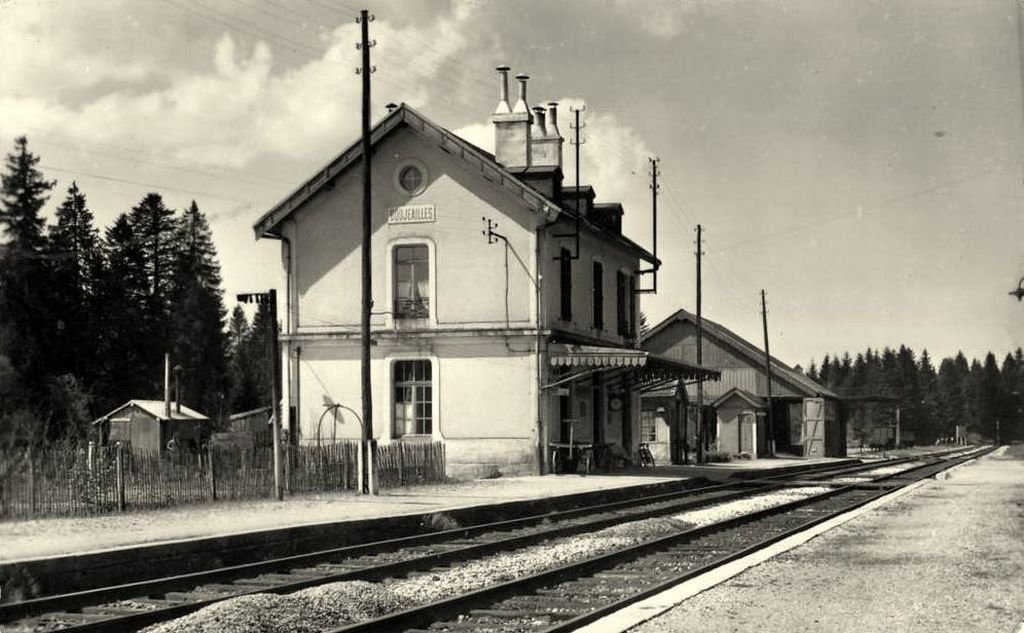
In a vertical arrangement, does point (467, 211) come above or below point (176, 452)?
above

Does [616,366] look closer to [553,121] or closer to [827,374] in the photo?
[553,121]

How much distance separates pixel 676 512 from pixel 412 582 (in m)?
9.23

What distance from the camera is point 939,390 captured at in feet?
524

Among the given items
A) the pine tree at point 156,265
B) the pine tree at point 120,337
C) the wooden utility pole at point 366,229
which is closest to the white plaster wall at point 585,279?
the wooden utility pole at point 366,229

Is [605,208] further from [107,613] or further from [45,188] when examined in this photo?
[107,613]

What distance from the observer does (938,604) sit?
363 inches

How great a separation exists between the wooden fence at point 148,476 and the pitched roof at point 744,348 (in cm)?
3622

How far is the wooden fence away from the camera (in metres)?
15.9

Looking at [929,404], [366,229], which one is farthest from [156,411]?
[929,404]

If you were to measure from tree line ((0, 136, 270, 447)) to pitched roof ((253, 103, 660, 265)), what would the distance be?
6.92 meters

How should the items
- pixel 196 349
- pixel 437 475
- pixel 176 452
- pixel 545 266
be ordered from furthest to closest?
pixel 196 349 < pixel 545 266 < pixel 437 475 < pixel 176 452

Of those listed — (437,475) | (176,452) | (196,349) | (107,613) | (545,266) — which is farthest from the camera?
(196,349)

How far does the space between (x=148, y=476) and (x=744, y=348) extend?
4404cm

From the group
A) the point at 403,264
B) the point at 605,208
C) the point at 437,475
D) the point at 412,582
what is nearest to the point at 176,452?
the point at 437,475
